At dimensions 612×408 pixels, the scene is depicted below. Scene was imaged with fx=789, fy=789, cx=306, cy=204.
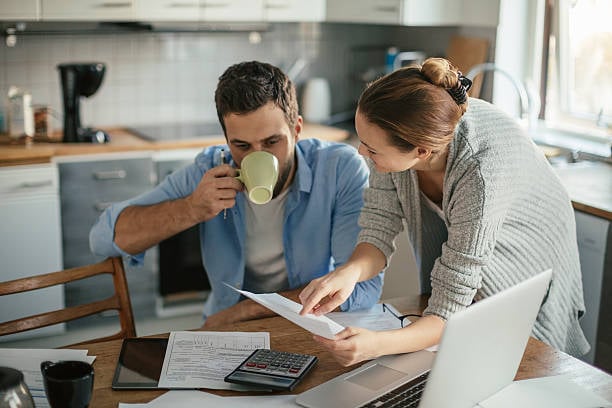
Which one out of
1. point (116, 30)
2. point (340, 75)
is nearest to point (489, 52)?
point (340, 75)

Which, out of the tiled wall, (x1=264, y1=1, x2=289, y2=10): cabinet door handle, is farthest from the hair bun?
the tiled wall

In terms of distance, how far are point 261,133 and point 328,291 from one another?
0.49 m

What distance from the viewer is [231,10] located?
3.83 meters

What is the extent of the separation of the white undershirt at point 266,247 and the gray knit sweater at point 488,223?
344 millimetres

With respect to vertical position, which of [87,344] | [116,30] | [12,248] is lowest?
[12,248]

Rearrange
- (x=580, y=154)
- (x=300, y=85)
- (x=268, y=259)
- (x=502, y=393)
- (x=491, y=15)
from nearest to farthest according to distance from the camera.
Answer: (x=502, y=393)
(x=268, y=259)
(x=580, y=154)
(x=491, y=15)
(x=300, y=85)

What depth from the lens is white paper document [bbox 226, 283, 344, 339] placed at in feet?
4.69

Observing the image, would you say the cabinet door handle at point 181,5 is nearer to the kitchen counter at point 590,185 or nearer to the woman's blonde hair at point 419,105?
the kitchen counter at point 590,185

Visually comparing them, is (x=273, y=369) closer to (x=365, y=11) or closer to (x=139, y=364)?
(x=139, y=364)

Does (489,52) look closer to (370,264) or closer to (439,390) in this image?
(370,264)

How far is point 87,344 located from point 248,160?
0.55 m

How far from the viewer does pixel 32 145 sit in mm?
3414

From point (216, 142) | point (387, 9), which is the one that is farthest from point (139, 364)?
point (387, 9)

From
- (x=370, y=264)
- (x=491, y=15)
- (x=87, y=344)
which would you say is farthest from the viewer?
(x=491, y=15)
